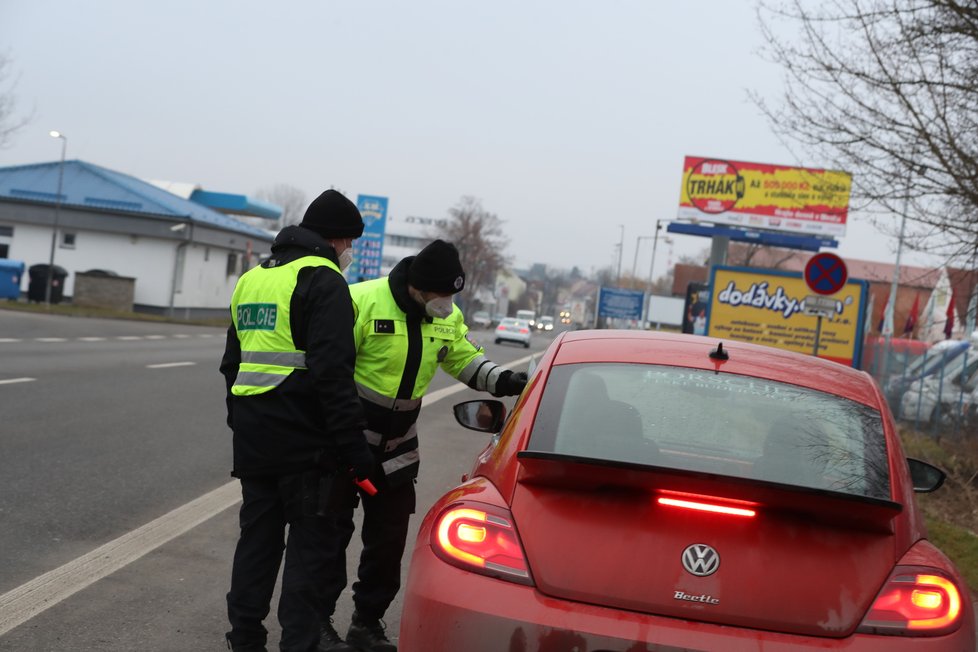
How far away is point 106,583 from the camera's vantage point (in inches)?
206

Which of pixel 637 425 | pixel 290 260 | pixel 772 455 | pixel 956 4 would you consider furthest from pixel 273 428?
pixel 956 4

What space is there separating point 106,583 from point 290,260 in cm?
224

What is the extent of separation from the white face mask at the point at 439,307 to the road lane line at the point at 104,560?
2.13 meters

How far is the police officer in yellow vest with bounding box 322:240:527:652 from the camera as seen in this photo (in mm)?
4348

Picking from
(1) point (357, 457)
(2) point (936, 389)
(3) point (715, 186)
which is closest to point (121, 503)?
(1) point (357, 457)

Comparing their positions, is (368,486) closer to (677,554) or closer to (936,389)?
(677,554)

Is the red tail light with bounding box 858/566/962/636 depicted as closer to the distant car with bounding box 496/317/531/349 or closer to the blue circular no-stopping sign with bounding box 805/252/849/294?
the blue circular no-stopping sign with bounding box 805/252/849/294

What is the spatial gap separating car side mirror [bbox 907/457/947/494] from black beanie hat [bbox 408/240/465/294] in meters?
1.88

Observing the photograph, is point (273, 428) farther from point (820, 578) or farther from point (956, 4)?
point (956, 4)

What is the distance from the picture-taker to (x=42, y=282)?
118 feet

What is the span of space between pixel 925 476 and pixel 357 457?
2156 mm

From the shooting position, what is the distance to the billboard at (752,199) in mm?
47562

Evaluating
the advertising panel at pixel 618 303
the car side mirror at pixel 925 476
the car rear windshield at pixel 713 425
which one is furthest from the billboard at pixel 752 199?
the car rear windshield at pixel 713 425

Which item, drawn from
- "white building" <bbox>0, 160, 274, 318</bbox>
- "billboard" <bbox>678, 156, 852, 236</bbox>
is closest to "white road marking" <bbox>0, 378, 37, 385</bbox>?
"white building" <bbox>0, 160, 274, 318</bbox>
